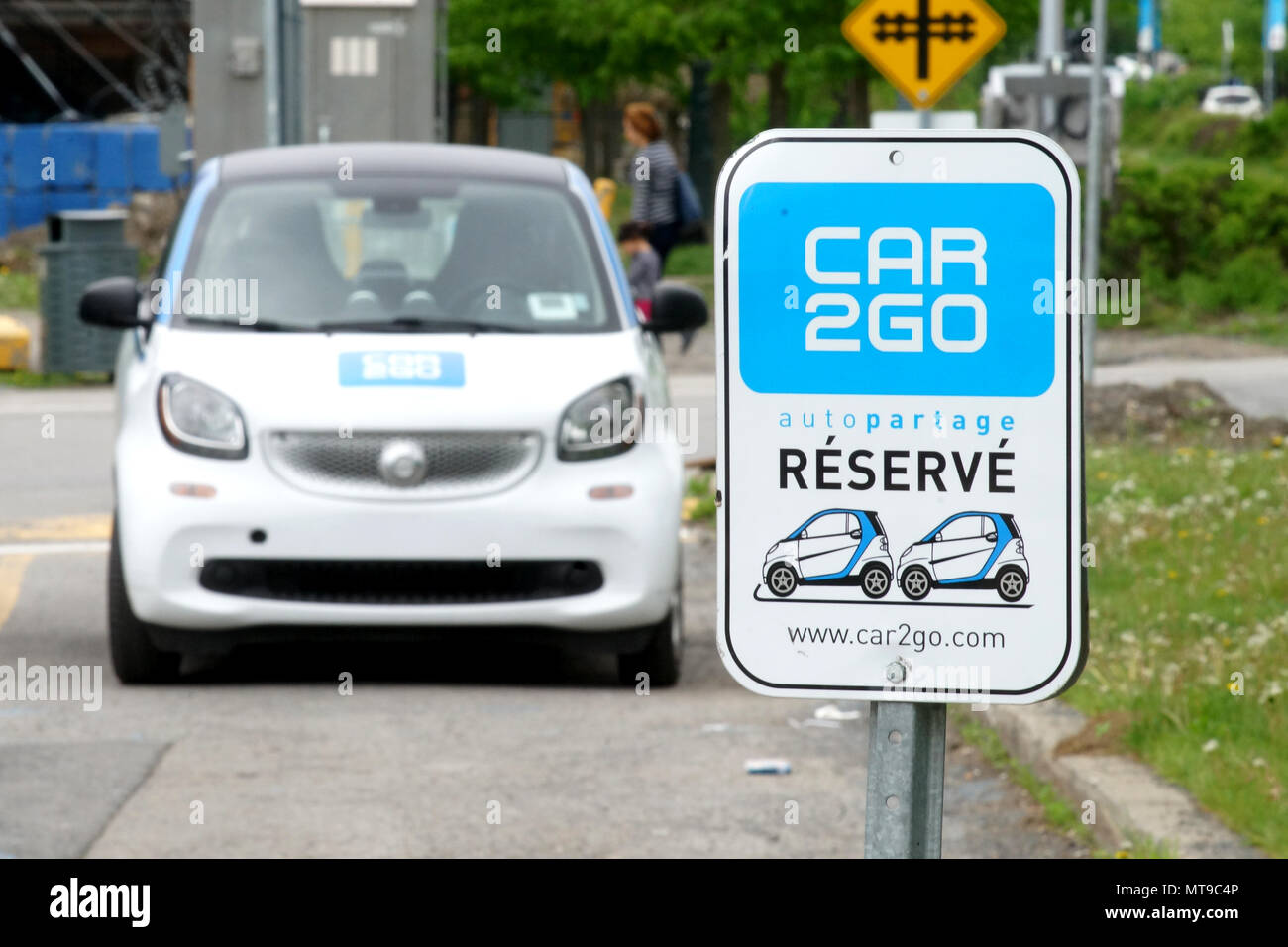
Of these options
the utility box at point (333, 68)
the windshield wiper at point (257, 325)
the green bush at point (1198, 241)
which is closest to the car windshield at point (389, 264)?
the windshield wiper at point (257, 325)

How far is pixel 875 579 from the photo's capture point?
2287mm

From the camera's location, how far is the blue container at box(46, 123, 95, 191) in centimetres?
3231

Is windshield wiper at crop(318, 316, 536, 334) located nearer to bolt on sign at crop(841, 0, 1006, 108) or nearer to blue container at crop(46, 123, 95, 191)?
bolt on sign at crop(841, 0, 1006, 108)

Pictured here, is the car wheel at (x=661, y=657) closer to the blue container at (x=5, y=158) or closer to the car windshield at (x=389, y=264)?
the car windshield at (x=389, y=264)

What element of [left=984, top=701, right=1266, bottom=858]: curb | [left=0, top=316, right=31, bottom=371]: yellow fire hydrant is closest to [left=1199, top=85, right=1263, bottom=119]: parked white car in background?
[left=0, top=316, right=31, bottom=371]: yellow fire hydrant

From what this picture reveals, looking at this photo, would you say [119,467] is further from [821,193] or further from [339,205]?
[821,193]

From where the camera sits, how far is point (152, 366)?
23.8ft

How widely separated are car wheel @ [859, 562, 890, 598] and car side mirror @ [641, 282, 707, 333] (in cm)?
552

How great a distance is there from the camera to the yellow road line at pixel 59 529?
10.4 m

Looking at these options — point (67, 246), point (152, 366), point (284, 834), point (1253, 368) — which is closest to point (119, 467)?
point (152, 366)

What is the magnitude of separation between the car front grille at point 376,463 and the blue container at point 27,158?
86.9ft

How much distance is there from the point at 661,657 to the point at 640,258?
321 inches

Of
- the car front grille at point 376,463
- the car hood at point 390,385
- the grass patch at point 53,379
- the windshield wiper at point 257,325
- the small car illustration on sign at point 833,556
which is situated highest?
the small car illustration on sign at point 833,556

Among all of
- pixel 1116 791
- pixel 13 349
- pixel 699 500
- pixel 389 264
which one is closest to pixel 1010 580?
pixel 1116 791
